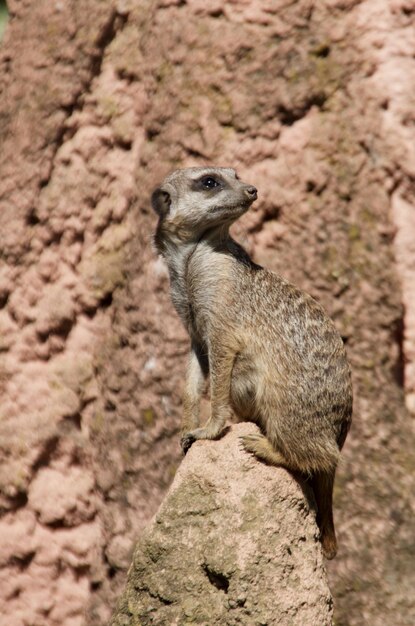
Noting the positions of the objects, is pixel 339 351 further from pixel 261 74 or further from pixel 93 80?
pixel 93 80

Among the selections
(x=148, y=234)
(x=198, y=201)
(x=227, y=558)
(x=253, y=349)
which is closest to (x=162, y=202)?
(x=198, y=201)

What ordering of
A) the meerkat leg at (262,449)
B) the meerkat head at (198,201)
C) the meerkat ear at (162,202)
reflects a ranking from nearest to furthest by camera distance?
the meerkat leg at (262,449) < the meerkat head at (198,201) < the meerkat ear at (162,202)

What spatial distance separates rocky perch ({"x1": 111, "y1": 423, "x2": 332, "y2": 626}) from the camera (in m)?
2.54

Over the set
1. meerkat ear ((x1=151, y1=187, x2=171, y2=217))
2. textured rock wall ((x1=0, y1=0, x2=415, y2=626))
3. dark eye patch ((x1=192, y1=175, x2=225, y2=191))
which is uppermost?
dark eye patch ((x1=192, y1=175, x2=225, y2=191))

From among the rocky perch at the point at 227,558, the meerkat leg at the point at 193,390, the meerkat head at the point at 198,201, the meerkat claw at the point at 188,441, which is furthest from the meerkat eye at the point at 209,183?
the rocky perch at the point at 227,558

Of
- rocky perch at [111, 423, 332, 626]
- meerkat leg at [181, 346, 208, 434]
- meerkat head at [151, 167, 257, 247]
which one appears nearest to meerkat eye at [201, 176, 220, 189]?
meerkat head at [151, 167, 257, 247]

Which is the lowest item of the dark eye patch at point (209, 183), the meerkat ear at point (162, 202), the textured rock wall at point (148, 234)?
the textured rock wall at point (148, 234)

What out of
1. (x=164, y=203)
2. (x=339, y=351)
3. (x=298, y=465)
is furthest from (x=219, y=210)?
(x=298, y=465)

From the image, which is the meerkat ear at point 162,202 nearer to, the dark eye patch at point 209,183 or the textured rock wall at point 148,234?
the dark eye patch at point 209,183

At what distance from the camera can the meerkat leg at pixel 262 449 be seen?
275 centimetres

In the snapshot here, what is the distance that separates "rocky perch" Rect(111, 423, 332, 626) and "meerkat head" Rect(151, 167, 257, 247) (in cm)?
81

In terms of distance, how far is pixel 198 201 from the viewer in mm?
3162

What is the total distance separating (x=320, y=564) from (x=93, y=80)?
2.67 meters

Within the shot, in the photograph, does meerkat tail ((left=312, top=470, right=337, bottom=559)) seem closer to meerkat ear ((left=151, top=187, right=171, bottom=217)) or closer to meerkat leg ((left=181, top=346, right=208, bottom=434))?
meerkat leg ((left=181, top=346, right=208, bottom=434))
